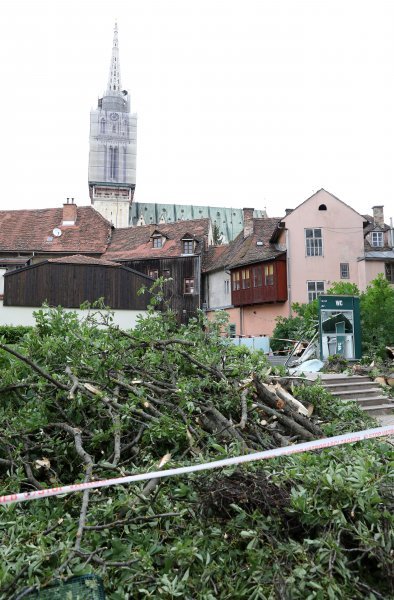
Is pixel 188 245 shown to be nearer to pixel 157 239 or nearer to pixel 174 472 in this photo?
pixel 157 239

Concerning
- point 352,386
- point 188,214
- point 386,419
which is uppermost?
point 188,214

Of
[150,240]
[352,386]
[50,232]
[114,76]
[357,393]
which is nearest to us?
[357,393]

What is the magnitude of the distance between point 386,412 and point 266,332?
2492 centimetres

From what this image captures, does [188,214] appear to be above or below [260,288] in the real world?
above

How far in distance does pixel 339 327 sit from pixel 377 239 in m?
22.3

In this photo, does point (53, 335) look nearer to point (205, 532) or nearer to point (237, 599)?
point (205, 532)

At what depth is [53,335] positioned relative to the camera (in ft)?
17.4

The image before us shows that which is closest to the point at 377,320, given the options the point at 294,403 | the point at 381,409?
the point at 381,409

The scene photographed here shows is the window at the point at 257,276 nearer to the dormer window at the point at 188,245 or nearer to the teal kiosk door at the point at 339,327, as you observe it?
the dormer window at the point at 188,245

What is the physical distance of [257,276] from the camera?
36.0 m

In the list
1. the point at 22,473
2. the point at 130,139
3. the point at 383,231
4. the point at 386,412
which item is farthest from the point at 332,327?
the point at 130,139

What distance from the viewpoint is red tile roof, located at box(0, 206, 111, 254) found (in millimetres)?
41438

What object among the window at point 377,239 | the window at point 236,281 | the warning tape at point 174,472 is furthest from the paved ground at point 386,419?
the window at point 236,281

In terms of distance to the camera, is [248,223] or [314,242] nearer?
[314,242]
